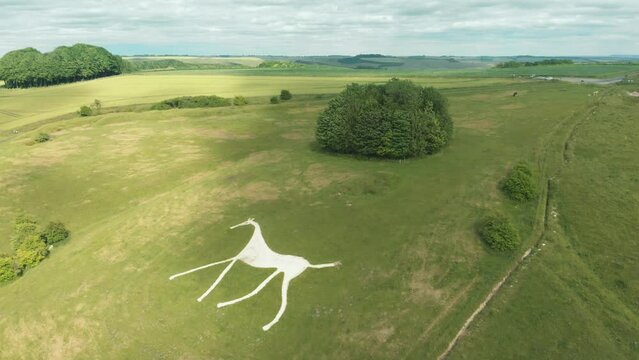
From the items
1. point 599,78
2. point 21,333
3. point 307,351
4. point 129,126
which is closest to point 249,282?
point 307,351

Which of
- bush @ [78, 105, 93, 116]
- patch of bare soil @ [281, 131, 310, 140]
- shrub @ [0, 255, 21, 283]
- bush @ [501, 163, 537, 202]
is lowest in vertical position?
shrub @ [0, 255, 21, 283]

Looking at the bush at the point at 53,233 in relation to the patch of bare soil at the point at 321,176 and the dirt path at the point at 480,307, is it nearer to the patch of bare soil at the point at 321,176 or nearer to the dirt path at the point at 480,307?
the patch of bare soil at the point at 321,176

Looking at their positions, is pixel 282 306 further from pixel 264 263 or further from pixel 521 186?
pixel 521 186

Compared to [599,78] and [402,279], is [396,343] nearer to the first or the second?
[402,279]

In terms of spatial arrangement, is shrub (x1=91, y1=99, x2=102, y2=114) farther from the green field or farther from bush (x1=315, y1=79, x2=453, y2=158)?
bush (x1=315, y1=79, x2=453, y2=158)

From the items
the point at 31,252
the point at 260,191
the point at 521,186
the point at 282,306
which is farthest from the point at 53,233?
the point at 521,186

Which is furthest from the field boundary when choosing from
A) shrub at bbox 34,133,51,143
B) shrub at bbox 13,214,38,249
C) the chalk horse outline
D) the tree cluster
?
shrub at bbox 34,133,51,143

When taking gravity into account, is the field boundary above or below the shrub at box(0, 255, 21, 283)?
above

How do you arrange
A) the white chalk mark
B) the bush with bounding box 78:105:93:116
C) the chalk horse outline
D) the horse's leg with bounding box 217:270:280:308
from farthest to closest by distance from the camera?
the bush with bounding box 78:105:93:116
the chalk horse outline
the horse's leg with bounding box 217:270:280:308
the white chalk mark
